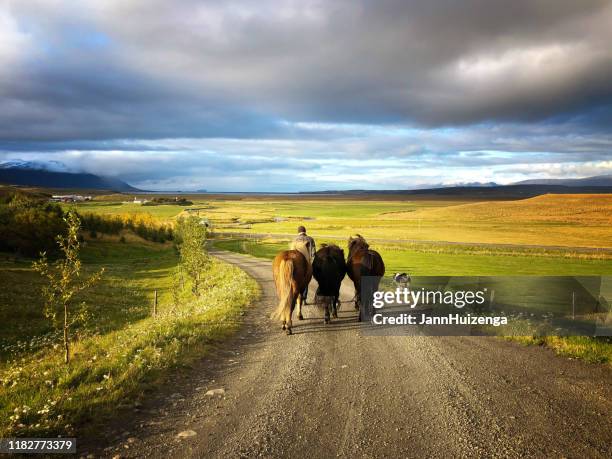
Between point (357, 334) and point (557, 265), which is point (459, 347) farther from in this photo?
point (557, 265)

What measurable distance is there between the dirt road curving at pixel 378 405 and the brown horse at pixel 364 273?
372 cm

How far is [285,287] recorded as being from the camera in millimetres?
13242

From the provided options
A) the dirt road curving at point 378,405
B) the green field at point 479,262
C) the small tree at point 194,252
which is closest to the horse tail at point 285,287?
the dirt road curving at point 378,405

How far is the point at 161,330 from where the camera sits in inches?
535

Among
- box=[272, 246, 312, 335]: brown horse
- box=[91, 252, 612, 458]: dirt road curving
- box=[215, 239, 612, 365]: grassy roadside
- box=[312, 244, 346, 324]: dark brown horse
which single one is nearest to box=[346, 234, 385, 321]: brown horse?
box=[312, 244, 346, 324]: dark brown horse

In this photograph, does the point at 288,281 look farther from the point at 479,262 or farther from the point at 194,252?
the point at 479,262

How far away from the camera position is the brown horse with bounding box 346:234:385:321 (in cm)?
1589

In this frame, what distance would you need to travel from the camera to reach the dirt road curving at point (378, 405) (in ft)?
21.1

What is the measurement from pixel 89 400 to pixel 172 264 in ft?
179

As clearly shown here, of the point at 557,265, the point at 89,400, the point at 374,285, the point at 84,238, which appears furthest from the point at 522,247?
the point at 84,238

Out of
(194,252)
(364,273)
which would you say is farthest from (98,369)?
(194,252)

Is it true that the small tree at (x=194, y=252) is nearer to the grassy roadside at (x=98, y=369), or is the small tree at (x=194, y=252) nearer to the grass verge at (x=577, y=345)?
the grassy roadside at (x=98, y=369)

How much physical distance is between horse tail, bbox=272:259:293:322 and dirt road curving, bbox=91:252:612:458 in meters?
1.63

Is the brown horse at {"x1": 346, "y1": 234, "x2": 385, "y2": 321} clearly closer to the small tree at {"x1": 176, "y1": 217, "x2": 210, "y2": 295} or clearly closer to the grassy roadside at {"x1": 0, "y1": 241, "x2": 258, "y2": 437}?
the grassy roadside at {"x1": 0, "y1": 241, "x2": 258, "y2": 437}
